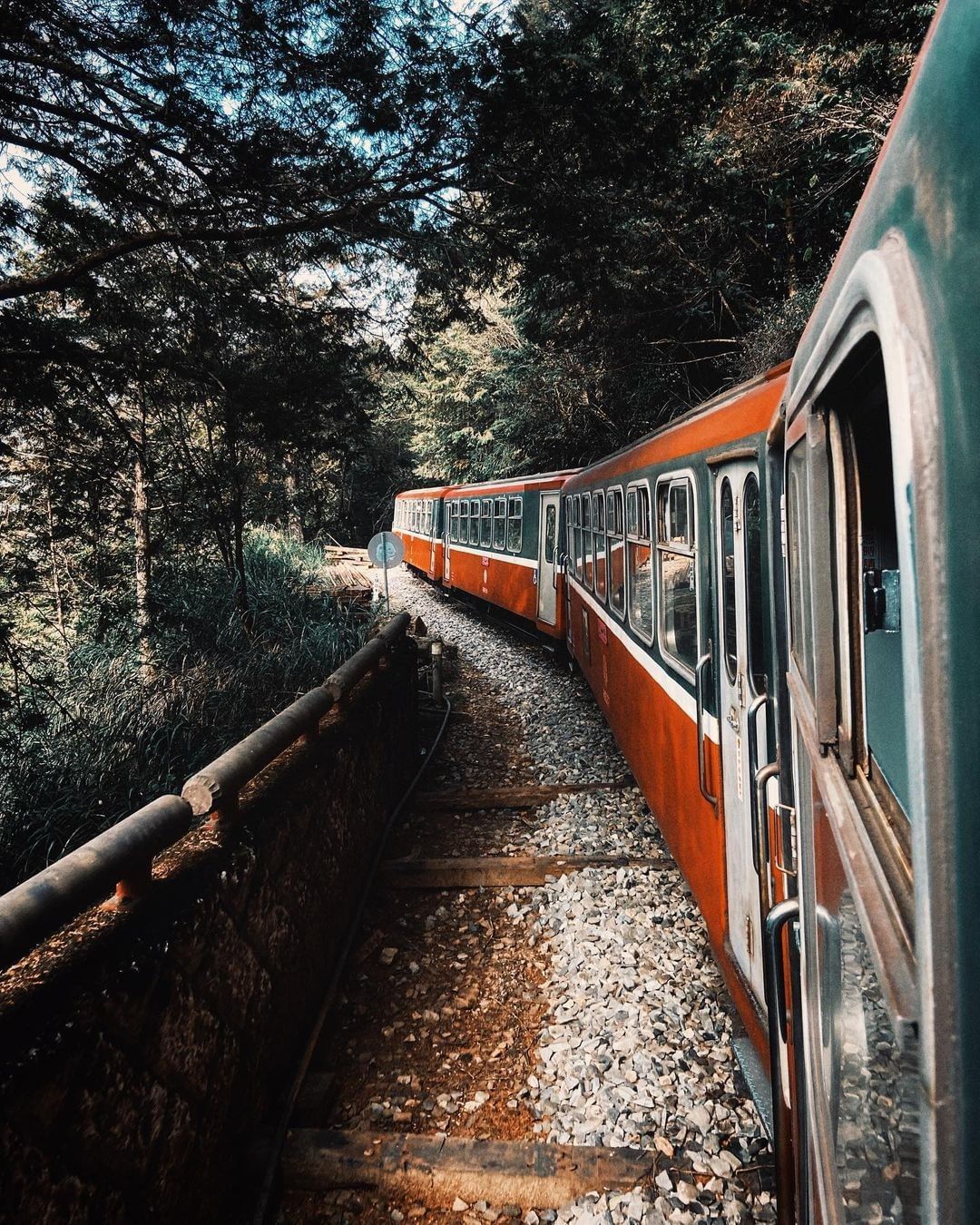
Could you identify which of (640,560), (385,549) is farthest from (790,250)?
(640,560)

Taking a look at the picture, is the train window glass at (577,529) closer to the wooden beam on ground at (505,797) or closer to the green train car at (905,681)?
the wooden beam on ground at (505,797)

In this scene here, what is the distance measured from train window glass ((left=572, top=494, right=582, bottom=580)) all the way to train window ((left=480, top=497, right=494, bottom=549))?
18.1 feet

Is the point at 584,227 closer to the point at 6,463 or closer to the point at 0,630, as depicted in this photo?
the point at 6,463

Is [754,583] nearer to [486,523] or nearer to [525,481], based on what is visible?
[525,481]

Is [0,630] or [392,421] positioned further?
[392,421]

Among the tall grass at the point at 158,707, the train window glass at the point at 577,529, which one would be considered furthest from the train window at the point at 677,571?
the train window glass at the point at 577,529

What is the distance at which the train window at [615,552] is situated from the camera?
644 centimetres

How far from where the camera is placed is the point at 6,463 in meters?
4.63

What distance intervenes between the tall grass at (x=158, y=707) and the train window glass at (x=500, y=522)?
17.7ft

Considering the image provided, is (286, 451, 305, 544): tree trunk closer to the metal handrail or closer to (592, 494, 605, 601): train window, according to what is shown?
(592, 494, 605, 601): train window

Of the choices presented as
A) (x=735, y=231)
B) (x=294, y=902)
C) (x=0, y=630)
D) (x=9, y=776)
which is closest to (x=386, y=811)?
(x=294, y=902)

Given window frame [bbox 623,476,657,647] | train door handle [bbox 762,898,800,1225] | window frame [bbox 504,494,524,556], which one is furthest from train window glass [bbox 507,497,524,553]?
train door handle [bbox 762,898,800,1225]

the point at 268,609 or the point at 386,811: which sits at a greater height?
the point at 268,609

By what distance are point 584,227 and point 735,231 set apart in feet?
27.3
